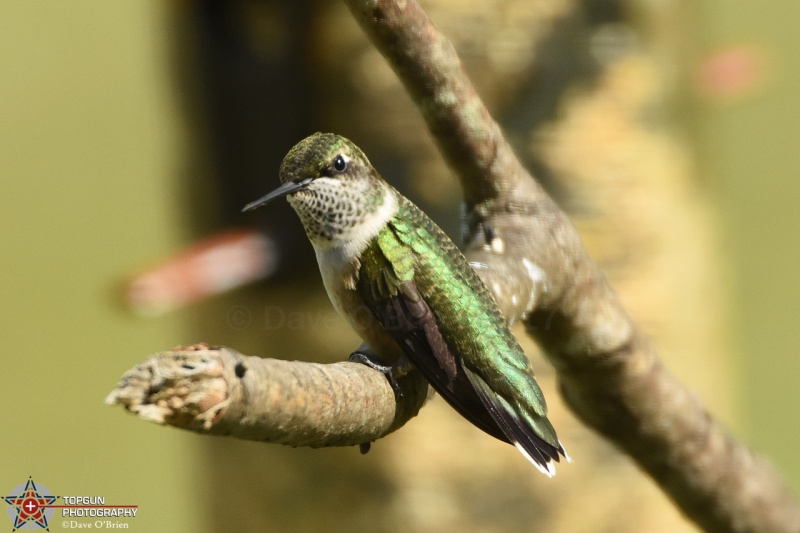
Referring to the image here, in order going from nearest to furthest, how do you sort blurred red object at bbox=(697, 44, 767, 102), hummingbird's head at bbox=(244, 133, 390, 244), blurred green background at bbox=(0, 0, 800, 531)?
hummingbird's head at bbox=(244, 133, 390, 244) < blurred red object at bbox=(697, 44, 767, 102) < blurred green background at bbox=(0, 0, 800, 531)

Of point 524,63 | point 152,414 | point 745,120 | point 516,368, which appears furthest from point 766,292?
point 152,414

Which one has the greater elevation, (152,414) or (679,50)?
(679,50)

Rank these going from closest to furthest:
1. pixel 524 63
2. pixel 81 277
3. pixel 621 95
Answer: pixel 524 63, pixel 621 95, pixel 81 277

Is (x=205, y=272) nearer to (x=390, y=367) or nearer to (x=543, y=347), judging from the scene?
(x=543, y=347)

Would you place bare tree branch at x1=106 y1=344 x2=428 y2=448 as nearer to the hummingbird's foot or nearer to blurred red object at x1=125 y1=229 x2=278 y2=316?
the hummingbird's foot

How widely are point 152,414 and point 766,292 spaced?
478 inches

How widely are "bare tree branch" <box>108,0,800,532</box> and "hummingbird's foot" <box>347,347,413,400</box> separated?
3cm

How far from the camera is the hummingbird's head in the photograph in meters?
2.38

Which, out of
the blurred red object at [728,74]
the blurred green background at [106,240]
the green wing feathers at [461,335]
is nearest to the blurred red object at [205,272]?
the green wing feathers at [461,335]

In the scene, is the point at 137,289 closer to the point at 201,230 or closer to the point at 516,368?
the point at 201,230

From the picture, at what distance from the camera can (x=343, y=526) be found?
3.85 meters

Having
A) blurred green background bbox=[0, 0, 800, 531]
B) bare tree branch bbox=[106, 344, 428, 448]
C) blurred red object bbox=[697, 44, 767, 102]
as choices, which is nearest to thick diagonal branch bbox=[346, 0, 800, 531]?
bare tree branch bbox=[106, 344, 428, 448]

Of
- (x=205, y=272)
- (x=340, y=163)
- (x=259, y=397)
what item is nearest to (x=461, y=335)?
(x=340, y=163)

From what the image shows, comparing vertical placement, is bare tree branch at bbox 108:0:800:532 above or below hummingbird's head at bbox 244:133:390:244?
below
